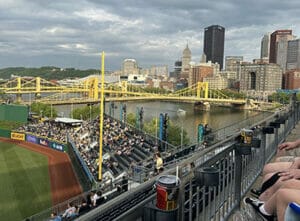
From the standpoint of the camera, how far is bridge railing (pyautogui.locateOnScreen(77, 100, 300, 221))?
1842 millimetres

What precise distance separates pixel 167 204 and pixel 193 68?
143949 mm

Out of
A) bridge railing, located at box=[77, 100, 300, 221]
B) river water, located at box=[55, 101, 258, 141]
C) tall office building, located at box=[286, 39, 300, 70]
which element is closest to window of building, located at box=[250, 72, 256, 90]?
river water, located at box=[55, 101, 258, 141]

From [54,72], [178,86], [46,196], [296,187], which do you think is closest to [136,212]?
[296,187]

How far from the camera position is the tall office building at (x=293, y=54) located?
15462 cm

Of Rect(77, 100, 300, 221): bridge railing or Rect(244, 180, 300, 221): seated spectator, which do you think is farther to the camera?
Rect(77, 100, 300, 221): bridge railing

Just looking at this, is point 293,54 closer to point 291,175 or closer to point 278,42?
point 278,42

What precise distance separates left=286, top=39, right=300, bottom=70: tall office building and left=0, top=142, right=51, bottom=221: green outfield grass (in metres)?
153

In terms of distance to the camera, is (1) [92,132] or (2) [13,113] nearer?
(1) [92,132]

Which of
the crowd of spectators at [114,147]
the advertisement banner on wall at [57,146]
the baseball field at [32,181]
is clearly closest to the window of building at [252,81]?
the crowd of spectators at [114,147]

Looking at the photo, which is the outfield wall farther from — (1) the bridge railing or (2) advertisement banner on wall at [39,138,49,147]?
(1) the bridge railing

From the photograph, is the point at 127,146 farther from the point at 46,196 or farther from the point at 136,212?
the point at 136,212

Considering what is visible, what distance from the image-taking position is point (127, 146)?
60.7 ft

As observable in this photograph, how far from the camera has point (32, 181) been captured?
53.7ft

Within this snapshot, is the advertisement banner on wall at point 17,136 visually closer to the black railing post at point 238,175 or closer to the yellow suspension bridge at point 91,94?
the yellow suspension bridge at point 91,94
